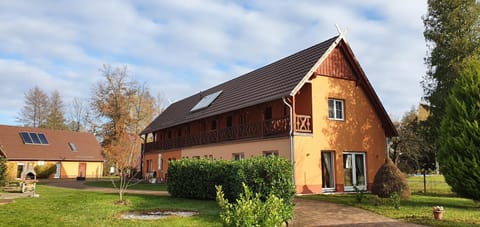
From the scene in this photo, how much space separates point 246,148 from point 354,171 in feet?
19.0

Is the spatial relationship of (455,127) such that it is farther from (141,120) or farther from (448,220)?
(141,120)

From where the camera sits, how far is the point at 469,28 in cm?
1869

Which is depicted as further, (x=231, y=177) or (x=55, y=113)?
(x=55, y=113)

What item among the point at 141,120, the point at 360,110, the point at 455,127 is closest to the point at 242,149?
the point at 360,110

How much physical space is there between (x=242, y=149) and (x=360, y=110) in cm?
678

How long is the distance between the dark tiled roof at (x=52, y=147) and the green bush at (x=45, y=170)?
2.49 feet

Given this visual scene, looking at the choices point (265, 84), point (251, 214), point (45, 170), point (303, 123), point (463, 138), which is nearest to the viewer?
point (251, 214)

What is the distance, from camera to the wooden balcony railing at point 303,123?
17.6 meters

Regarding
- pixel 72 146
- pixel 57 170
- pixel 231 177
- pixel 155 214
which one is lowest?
pixel 155 214

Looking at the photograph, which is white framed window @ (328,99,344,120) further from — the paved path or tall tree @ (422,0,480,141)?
the paved path

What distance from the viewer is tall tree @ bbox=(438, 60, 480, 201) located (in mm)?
13078

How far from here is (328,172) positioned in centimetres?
1852

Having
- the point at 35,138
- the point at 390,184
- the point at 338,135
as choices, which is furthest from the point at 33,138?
the point at 390,184

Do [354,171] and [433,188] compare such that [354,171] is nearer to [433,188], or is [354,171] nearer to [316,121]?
[316,121]
